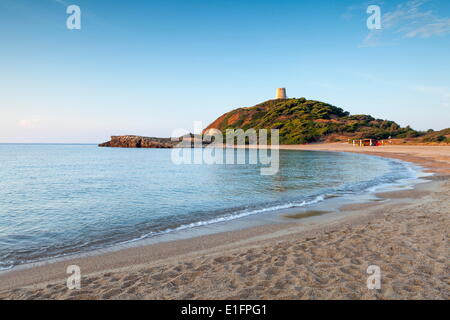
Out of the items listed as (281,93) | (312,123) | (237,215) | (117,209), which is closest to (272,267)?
(237,215)

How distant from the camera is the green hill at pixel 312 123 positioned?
8438cm

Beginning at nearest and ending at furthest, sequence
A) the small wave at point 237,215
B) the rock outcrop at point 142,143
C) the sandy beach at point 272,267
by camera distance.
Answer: the sandy beach at point 272,267
the small wave at point 237,215
the rock outcrop at point 142,143

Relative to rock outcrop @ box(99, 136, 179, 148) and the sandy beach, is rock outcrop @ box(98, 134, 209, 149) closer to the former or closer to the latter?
rock outcrop @ box(99, 136, 179, 148)

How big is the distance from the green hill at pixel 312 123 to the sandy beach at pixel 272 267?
7920 cm

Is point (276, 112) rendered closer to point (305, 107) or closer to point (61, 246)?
point (305, 107)

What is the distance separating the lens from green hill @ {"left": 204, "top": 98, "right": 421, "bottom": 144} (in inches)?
3322

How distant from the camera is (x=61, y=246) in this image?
7121mm

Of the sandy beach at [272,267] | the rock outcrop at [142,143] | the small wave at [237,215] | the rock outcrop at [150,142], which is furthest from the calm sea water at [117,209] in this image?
the rock outcrop at [150,142]

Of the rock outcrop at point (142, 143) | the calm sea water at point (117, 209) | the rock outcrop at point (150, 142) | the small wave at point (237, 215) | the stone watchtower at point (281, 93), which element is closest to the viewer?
the calm sea water at point (117, 209)

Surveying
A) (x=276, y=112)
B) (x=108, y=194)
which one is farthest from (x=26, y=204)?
(x=276, y=112)

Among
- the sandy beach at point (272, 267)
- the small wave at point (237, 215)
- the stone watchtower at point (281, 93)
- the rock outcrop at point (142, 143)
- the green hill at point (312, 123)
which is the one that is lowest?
the small wave at point (237, 215)

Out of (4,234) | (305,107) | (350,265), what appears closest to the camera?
(350,265)

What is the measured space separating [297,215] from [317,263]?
15.7 feet

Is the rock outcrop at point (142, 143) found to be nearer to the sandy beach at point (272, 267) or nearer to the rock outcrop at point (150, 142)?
the rock outcrop at point (150, 142)
